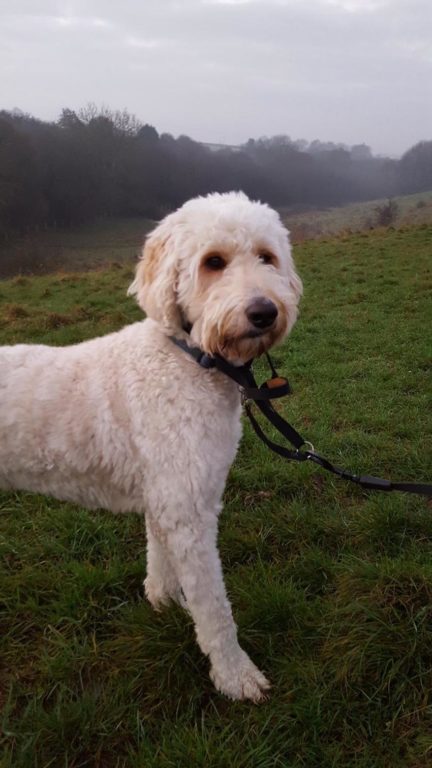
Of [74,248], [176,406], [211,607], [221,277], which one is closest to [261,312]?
[221,277]

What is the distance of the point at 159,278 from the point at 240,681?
198 cm

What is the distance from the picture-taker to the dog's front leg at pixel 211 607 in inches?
97.4

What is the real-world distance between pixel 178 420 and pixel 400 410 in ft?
12.6

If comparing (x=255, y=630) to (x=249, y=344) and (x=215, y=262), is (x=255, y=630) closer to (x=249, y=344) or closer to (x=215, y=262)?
(x=249, y=344)

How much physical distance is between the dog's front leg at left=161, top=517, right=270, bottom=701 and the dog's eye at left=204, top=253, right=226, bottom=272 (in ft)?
3.97

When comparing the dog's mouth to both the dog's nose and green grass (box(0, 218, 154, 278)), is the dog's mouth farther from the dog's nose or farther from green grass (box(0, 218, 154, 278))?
green grass (box(0, 218, 154, 278))

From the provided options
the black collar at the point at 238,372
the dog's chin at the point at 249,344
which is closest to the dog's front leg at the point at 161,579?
the black collar at the point at 238,372

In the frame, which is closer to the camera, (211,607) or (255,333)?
(255,333)

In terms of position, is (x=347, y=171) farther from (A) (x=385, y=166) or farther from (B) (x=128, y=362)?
(B) (x=128, y=362)

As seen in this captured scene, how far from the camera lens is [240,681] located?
2518 mm

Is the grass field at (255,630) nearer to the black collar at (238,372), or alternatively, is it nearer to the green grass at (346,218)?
the black collar at (238,372)

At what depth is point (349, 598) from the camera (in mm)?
2828

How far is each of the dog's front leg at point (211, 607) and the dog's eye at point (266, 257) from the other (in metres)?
1.29

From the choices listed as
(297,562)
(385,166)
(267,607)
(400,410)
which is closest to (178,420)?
(267,607)
